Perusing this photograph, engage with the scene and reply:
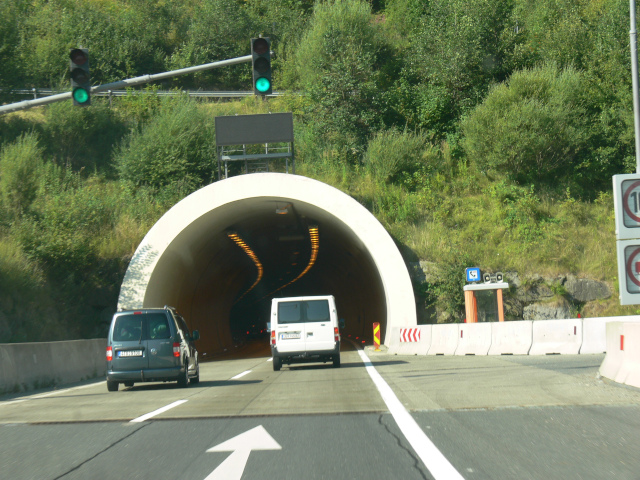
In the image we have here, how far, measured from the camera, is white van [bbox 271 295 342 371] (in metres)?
20.9

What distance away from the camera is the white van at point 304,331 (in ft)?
68.5

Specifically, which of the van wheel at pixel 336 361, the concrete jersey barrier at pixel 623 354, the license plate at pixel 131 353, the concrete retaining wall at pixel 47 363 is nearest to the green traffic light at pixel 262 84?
the license plate at pixel 131 353

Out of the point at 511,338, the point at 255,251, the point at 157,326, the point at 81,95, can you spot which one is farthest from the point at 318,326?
the point at 255,251

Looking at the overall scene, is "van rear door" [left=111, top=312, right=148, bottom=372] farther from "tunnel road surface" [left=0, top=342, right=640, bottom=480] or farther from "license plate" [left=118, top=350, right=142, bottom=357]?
"tunnel road surface" [left=0, top=342, right=640, bottom=480]

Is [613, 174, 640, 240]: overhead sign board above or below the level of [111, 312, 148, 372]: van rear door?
above

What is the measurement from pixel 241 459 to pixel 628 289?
783cm

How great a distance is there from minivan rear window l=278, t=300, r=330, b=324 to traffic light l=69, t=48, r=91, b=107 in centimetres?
949

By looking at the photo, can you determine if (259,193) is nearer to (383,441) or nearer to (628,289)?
(628,289)

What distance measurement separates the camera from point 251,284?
53312mm

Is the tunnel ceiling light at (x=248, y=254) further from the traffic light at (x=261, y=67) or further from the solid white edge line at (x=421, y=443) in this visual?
the solid white edge line at (x=421, y=443)

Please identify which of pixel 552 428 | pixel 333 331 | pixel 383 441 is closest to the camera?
pixel 383 441

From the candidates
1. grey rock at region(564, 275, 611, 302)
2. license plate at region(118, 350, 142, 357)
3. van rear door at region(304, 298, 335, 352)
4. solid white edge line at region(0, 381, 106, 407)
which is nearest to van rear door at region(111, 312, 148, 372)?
license plate at region(118, 350, 142, 357)

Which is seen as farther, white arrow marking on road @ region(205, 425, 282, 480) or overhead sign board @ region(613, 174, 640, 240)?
overhead sign board @ region(613, 174, 640, 240)

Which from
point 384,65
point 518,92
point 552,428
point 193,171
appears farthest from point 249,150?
point 552,428
